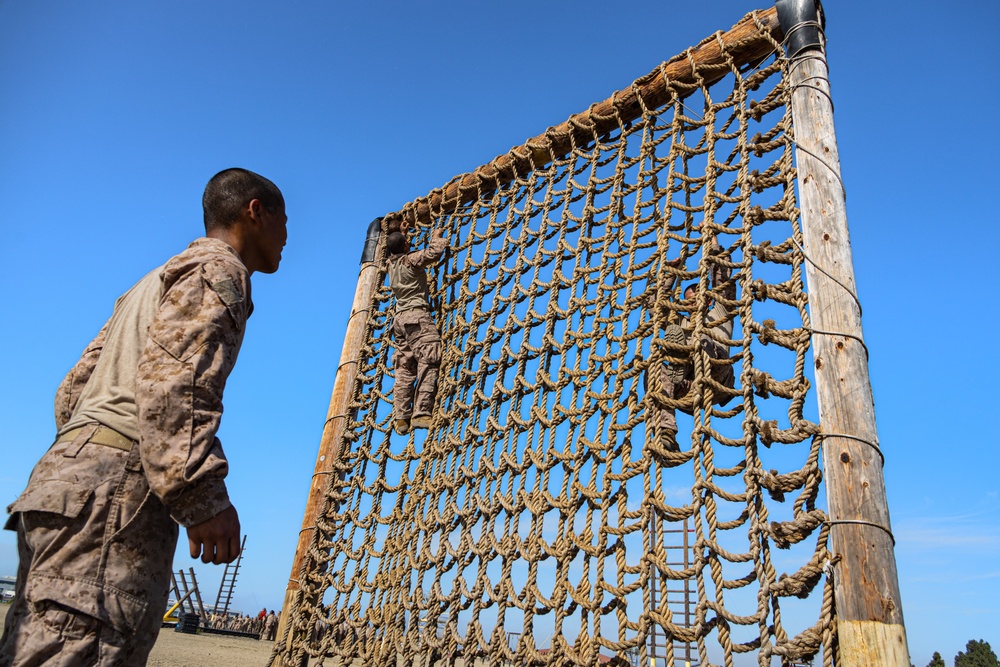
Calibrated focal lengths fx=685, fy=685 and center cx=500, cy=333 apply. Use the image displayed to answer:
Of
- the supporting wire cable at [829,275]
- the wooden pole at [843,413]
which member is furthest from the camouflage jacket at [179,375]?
the supporting wire cable at [829,275]

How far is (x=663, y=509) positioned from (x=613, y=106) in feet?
6.09

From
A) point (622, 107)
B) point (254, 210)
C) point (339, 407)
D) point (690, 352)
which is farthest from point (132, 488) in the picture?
point (339, 407)

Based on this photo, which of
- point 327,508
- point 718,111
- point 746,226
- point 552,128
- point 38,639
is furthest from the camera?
point 327,508

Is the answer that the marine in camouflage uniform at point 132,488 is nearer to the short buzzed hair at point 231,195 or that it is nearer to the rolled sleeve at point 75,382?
the rolled sleeve at point 75,382

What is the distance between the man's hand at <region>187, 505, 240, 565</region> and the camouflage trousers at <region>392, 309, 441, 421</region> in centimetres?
204

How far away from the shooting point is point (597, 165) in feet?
10.3

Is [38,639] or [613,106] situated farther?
[613,106]

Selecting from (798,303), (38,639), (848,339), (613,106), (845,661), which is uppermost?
(613,106)

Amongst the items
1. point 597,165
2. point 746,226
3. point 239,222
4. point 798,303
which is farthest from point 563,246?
point 239,222

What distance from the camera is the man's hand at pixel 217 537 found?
1.33 m

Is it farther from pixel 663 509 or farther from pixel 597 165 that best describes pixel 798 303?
pixel 597 165

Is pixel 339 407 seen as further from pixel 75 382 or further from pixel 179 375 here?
pixel 179 375

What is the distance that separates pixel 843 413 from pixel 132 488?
168cm

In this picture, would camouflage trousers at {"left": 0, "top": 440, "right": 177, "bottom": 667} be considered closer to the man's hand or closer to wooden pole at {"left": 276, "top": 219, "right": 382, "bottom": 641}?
the man's hand
